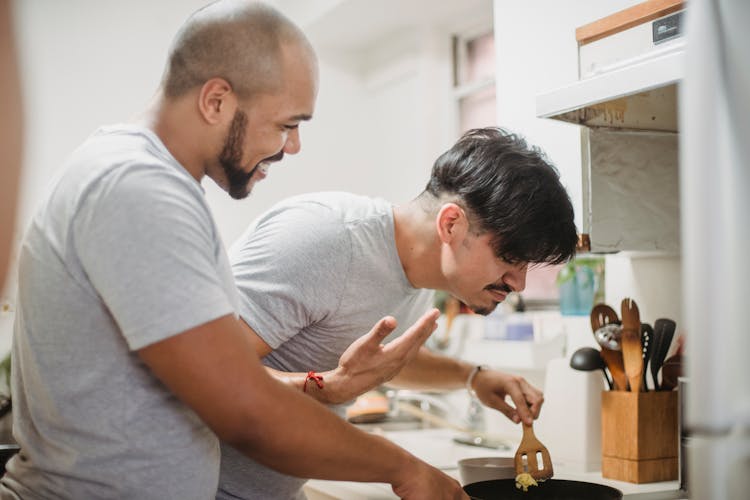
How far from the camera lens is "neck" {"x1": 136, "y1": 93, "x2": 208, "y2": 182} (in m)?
1.01

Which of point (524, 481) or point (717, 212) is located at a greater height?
point (717, 212)

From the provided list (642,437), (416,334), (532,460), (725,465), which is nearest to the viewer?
(725,465)

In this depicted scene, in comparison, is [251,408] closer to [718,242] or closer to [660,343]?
[718,242]

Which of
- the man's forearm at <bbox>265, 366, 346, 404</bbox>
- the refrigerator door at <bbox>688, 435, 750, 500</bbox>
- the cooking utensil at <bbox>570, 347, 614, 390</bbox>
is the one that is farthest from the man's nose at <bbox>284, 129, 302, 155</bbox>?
the cooking utensil at <bbox>570, 347, 614, 390</bbox>

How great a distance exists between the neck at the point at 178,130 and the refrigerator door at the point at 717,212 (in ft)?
1.95

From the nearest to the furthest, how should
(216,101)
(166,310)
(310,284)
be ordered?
1. (166,310)
2. (216,101)
3. (310,284)

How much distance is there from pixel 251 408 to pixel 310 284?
19.0 inches

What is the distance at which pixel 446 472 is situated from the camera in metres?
1.71

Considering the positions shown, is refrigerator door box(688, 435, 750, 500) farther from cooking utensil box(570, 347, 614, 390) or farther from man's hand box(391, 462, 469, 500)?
cooking utensil box(570, 347, 614, 390)

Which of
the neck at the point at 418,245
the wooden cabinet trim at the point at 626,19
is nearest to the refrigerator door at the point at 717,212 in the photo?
the wooden cabinet trim at the point at 626,19

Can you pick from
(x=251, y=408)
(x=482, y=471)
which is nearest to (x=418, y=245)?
(x=482, y=471)

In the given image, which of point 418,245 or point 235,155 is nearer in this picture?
point 235,155

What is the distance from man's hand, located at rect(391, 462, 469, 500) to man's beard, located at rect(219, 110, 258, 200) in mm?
480

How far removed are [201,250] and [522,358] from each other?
153 centimetres
